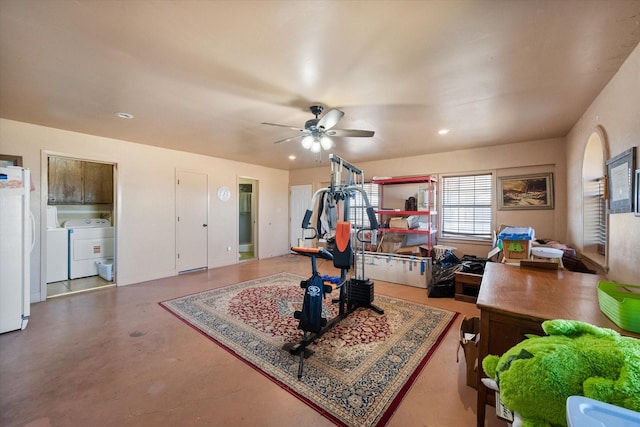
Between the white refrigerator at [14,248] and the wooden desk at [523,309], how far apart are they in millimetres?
4307

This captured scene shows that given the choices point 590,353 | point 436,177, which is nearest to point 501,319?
point 590,353

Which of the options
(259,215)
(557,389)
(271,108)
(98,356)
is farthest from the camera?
(259,215)

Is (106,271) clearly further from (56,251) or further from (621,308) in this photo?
(621,308)

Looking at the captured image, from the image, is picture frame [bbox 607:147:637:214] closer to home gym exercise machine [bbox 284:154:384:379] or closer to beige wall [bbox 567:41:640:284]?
beige wall [bbox 567:41:640:284]

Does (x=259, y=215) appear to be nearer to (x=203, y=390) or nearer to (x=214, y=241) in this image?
(x=214, y=241)

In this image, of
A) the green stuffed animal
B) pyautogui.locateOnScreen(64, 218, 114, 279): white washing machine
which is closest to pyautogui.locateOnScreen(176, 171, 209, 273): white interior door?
pyautogui.locateOnScreen(64, 218, 114, 279): white washing machine

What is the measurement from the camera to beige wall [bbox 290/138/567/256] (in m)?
3.87

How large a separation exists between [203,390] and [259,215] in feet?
16.2

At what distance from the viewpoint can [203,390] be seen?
1829 millimetres

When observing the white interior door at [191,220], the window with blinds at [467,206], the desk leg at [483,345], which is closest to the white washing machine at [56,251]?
the white interior door at [191,220]

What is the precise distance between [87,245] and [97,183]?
1292mm

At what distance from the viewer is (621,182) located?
1974 millimetres

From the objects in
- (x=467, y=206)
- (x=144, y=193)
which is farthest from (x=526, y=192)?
(x=144, y=193)

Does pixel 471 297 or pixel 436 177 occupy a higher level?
pixel 436 177
